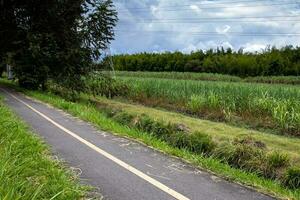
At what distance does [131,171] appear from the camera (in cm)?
918

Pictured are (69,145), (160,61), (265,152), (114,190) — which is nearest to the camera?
(114,190)

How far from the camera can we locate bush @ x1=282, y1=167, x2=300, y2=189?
11047 millimetres

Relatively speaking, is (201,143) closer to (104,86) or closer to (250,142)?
(250,142)

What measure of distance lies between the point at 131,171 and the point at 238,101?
13.6 m

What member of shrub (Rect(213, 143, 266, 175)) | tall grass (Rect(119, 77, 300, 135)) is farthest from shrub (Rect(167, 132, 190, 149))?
tall grass (Rect(119, 77, 300, 135))

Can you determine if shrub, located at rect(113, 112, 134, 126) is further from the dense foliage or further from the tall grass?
the dense foliage

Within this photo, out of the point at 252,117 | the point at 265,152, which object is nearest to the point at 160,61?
the point at 252,117

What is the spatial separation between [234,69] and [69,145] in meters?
65.1

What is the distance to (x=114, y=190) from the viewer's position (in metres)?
7.79

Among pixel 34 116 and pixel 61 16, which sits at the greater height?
pixel 61 16

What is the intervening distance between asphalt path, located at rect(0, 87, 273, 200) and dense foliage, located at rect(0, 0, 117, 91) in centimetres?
1634

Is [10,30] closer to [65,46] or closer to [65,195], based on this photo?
[65,46]

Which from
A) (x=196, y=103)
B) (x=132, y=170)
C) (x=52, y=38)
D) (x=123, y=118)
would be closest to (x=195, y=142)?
(x=132, y=170)

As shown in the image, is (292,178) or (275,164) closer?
(292,178)
